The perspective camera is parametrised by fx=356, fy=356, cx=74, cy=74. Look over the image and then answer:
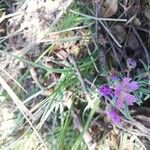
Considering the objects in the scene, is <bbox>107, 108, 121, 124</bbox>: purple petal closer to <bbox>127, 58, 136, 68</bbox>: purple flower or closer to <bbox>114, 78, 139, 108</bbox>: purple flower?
<bbox>114, 78, 139, 108</bbox>: purple flower

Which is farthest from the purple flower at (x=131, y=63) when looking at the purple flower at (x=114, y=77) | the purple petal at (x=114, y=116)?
the purple petal at (x=114, y=116)

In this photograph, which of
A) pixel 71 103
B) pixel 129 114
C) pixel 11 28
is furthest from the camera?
pixel 11 28

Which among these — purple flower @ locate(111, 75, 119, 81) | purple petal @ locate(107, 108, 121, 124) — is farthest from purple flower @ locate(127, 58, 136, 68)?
purple petal @ locate(107, 108, 121, 124)

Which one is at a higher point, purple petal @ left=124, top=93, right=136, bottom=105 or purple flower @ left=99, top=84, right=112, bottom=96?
purple flower @ left=99, top=84, right=112, bottom=96

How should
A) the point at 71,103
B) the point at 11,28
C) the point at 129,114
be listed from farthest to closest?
the point at 11,28 → the point at 71,103 → the point at 129,114

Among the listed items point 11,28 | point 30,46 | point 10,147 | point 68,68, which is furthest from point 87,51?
point 10,147

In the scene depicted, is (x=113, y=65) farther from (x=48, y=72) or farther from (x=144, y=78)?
(x=48, y=72)

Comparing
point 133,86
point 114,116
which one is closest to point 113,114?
point 114,116
